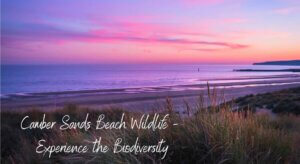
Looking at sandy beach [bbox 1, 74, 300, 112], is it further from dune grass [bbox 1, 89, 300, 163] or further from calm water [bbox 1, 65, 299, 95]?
dune grass [bbox 1, 89, 300, 163]

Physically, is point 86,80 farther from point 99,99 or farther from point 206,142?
point 206,142

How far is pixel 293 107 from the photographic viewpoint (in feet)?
61.2

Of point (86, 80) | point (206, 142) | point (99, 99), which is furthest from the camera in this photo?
point (86, 80)

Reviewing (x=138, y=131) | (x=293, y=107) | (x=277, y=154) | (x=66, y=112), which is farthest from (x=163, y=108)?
(x=293, y=107)

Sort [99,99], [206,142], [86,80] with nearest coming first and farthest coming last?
1. [206,142]
2. [99,99]
3. [86,80]

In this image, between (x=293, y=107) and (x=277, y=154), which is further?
(x=293, y=107)

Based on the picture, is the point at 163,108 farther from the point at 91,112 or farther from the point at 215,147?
the point at 91,112

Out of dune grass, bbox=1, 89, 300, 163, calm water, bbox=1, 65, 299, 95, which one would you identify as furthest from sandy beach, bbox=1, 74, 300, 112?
dune grass, bbox=1, 89, 300, 163

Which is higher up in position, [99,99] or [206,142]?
[206,142]

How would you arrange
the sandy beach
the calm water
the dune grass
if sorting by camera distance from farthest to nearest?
the calm water < the sandy beach < the dune grass

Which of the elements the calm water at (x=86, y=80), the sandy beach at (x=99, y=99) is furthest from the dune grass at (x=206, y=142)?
the sandy beach at (x=99, y=99)

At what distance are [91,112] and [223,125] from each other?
30.3 feet

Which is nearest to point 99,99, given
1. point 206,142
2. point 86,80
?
point 206,142

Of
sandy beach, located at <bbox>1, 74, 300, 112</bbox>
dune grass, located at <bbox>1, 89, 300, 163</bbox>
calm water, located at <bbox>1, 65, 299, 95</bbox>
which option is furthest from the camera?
calm water, located at <bbox>1, 65, 299, 95</bbox>
